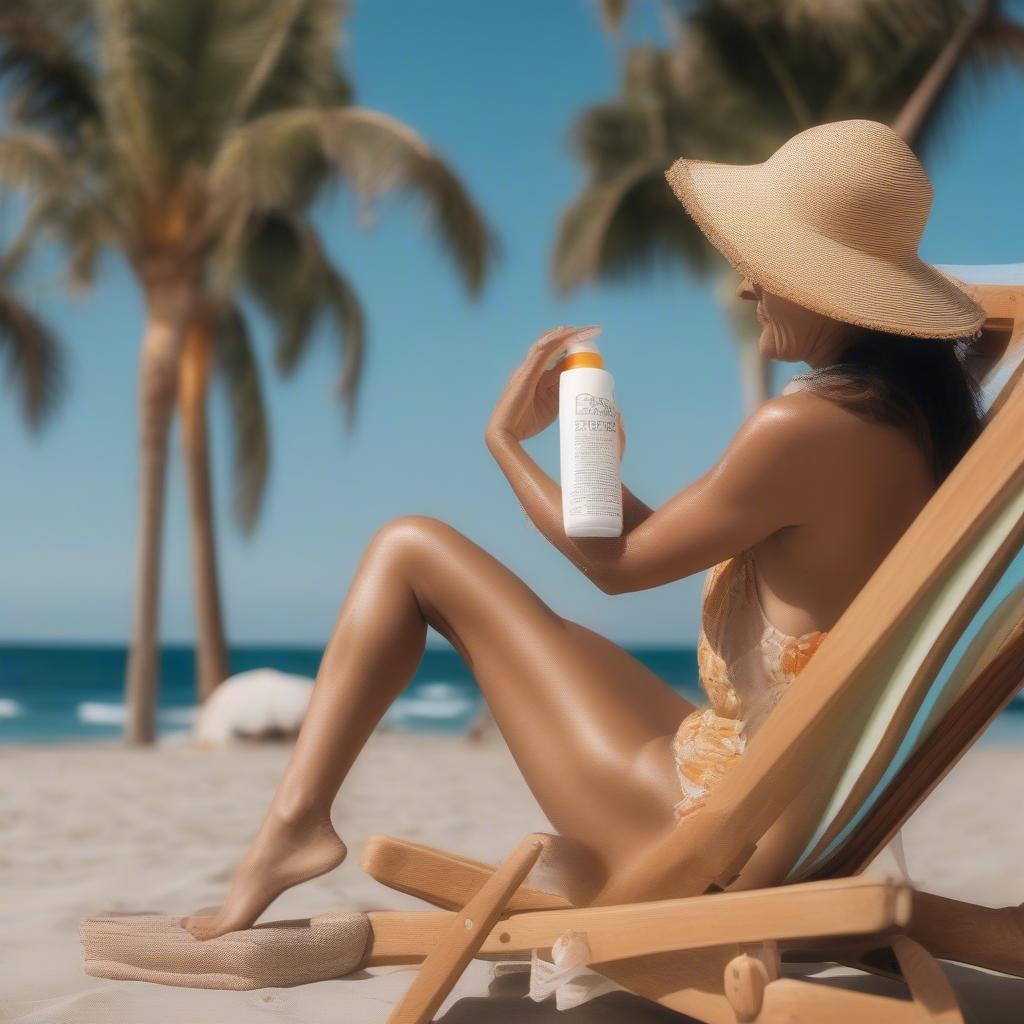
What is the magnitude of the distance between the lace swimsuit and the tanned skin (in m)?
0.03

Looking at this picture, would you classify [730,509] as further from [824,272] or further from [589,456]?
[824,272]

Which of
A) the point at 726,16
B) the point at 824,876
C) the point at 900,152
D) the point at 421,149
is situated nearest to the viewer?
the point at 900,152

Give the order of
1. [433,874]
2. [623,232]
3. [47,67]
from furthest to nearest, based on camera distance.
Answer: [623,232], [47,67], [433,874]

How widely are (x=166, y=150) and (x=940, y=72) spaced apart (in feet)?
24.0

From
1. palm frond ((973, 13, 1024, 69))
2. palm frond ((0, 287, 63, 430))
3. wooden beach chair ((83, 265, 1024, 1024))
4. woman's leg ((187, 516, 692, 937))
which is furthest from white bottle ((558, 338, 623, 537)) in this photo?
palm frond ((973, 13, 1024, 69))

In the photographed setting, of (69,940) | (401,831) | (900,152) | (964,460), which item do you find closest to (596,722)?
(964,460)

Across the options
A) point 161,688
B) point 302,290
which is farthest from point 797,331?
point 161,688

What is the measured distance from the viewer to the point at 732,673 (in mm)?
1953

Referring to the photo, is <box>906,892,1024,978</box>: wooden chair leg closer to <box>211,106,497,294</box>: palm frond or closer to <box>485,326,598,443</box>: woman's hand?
<box>485,326,598,443</box>: woman's hand

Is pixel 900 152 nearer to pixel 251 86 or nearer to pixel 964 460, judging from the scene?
pixel 964 460

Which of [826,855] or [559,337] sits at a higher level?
[559,337]

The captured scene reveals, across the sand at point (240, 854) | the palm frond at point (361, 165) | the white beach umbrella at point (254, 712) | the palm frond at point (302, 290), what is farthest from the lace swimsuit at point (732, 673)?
the palm frond at point (302, 290)

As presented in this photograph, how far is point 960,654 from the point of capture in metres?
1.72

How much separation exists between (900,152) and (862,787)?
94cm
